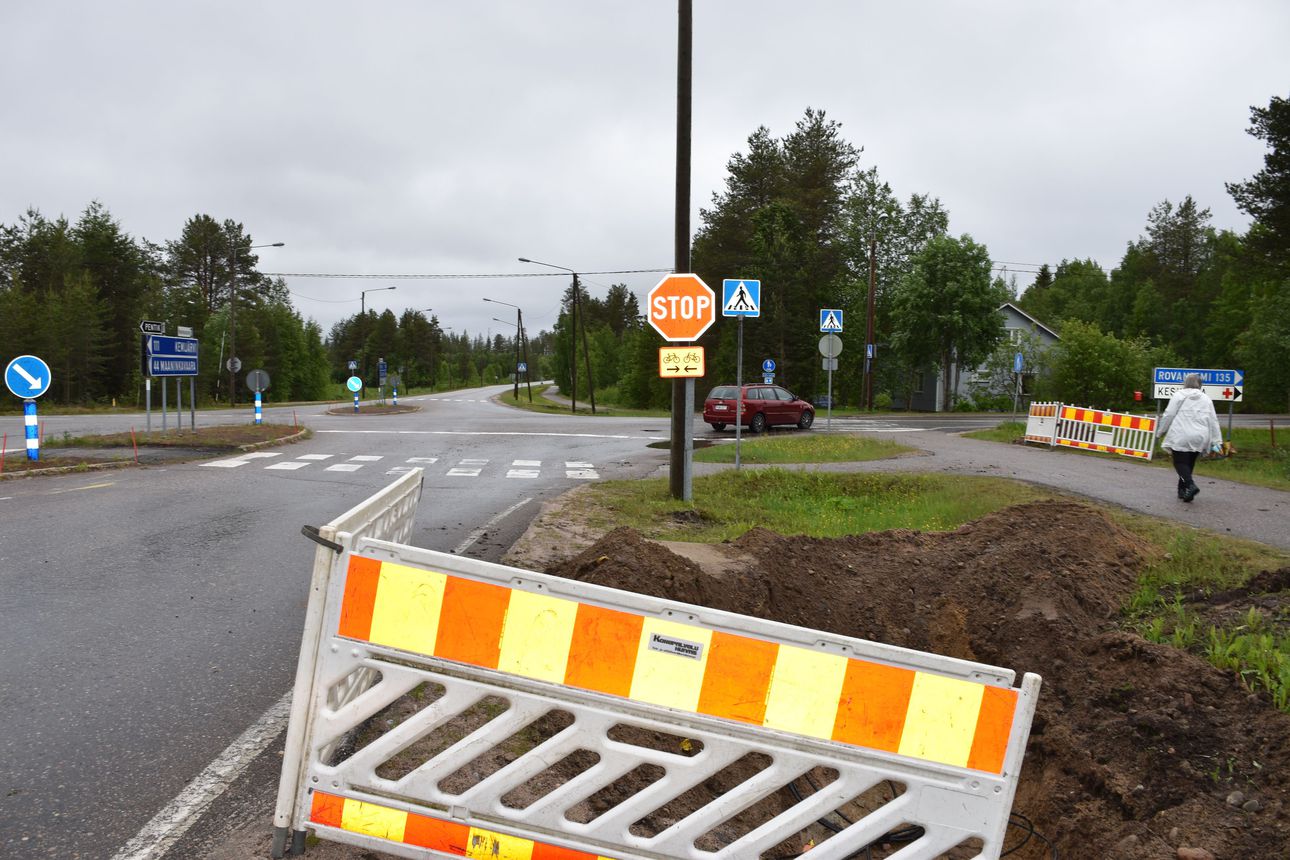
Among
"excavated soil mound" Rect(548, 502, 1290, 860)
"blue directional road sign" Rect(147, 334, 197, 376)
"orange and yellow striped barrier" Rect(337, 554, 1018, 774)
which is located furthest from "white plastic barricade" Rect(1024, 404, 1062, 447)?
"orange and yellow striped barrier" Rect(337, 554, 1018, 774)

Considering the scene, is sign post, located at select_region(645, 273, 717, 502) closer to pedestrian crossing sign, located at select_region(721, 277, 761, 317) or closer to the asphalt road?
pedestrian crossing sign, located at select_region(721, 277, 761, 317)

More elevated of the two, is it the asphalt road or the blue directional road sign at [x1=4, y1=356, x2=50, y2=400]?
the blue directional road sign at [x1=4, y1=356, x2=50, y2=400]

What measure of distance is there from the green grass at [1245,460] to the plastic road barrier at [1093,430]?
260 mm

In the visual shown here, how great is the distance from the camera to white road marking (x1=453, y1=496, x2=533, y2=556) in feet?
26.8

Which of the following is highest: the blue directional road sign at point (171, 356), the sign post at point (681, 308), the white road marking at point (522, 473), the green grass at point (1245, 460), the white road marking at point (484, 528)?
the sign post at point (681, 308)

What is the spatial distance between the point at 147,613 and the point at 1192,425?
1150 centimetres

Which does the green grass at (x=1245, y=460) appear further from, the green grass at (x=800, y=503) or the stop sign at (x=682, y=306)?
the stop sign at (x=682, y=306)

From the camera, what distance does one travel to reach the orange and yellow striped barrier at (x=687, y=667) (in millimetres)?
2547

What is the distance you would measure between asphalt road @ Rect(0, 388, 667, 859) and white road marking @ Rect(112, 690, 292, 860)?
58 mm

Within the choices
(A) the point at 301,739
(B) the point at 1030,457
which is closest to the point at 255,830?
(A) the point at 301,739

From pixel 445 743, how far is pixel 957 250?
47596mm

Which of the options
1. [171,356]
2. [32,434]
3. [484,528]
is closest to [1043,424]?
[484,528]

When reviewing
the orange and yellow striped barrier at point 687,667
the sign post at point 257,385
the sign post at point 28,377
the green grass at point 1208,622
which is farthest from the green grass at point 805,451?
the orange and yellow striped barrier at point 687,667

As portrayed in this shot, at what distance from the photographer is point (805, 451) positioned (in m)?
19.4
